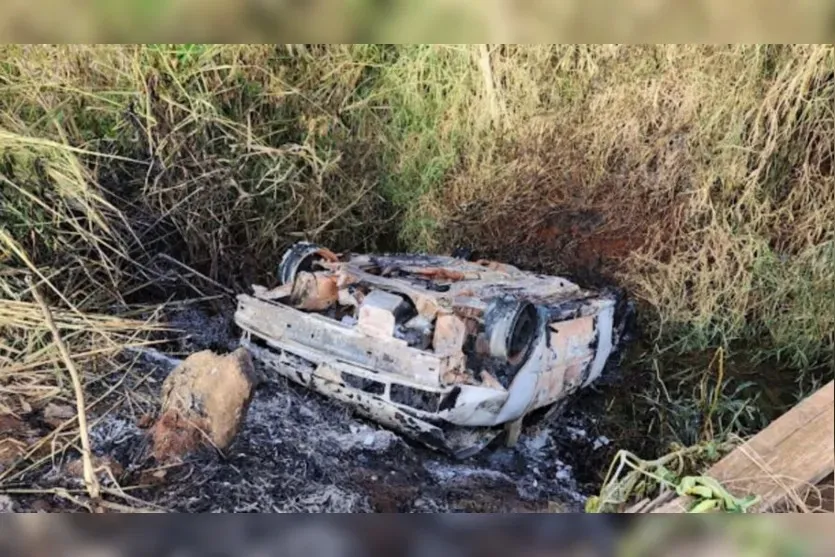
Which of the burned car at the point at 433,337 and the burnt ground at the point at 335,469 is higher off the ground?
the burned car at the point at 433,337

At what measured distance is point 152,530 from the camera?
144cm

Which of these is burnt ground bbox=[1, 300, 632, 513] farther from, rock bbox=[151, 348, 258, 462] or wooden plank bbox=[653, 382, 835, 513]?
wooden plank bbox=[653, 382, 835, 513]

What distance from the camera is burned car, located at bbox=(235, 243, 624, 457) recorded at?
1.40 m

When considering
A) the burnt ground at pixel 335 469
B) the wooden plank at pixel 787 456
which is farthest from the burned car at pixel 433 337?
the wooden plank at pixel 787 456

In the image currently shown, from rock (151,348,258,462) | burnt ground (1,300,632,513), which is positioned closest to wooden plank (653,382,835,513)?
burnt ground (1,300,632,513)

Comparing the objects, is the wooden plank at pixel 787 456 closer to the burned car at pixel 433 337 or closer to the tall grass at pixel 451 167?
the tall grass at pixel 451 167

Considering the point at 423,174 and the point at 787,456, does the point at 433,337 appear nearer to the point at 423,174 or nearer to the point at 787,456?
the point at 423,174

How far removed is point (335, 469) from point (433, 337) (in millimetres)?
308

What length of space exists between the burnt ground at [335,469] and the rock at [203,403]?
2cm

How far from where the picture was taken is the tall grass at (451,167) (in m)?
1.40

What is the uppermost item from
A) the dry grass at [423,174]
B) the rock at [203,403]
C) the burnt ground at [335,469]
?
the dry grass at [423,174]

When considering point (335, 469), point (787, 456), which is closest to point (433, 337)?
point (335, 469)

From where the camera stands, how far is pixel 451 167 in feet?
4.84
